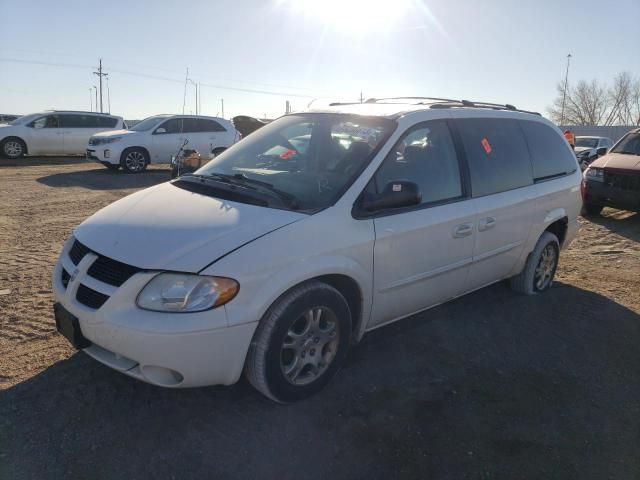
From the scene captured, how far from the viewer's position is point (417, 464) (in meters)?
2.61

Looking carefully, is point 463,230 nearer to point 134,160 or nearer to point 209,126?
point 134,160

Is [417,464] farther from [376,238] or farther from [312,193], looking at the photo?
[312,193]

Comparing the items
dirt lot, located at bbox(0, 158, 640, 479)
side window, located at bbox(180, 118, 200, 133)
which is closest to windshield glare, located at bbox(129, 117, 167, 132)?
side window, located at bbox(180, 118, 200, 133)

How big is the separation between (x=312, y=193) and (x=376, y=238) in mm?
488

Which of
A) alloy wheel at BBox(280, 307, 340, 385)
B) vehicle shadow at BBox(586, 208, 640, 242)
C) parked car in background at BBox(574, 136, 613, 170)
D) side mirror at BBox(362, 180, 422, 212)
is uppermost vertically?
parked car in background at BBox(574, 136, 613, 170)

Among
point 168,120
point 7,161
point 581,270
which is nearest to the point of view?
point 581,270

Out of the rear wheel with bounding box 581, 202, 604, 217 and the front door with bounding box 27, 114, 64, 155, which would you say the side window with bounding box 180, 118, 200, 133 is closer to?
the front door with bounding box 27, 114, 64, 155

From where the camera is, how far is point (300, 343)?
3016 millimetres

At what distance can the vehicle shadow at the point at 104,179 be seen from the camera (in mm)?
11852

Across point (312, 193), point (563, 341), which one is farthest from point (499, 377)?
point (312, 193)

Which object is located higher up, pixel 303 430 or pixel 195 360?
pixel 195 360

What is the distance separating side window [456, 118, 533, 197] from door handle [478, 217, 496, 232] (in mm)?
199

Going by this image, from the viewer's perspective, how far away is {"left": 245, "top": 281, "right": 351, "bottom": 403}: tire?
2824 mm

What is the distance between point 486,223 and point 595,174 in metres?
6.56
